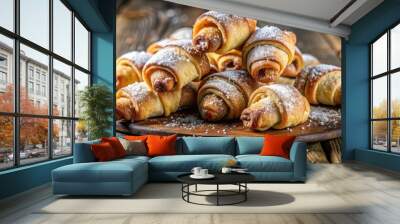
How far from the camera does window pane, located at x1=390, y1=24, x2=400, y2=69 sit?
6.98 m

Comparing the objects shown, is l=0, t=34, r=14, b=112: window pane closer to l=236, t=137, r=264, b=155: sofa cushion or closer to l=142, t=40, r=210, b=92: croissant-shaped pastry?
l=142, t=40, r=210, b=92: croissant-shaped pastry

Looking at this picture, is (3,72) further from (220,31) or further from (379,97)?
(379,97)

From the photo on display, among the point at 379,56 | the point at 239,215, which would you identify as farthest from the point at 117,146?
the point at 379,56

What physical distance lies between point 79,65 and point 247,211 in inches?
182

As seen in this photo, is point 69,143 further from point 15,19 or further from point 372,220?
point 372,220

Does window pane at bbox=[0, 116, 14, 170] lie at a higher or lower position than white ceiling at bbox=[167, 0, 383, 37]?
lower

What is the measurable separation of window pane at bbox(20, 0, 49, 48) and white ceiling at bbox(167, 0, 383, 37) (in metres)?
2.78

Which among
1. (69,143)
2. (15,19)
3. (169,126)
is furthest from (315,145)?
(15,19)

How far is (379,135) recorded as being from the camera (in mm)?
7656

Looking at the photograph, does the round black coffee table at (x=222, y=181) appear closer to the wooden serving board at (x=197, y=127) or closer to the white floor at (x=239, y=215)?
the white floor at (x=239, y=215)

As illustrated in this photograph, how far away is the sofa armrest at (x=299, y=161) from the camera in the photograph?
5262mm

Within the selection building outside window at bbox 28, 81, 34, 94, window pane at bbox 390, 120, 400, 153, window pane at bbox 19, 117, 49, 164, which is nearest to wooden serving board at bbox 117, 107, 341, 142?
window pane at bbox 390, 120, 400, 153

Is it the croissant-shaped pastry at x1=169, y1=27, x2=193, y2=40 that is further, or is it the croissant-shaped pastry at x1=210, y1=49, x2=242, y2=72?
the croissant-shaped pastry at x1=169, y1=27, x2=193, y2=40

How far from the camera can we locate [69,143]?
648 cm
